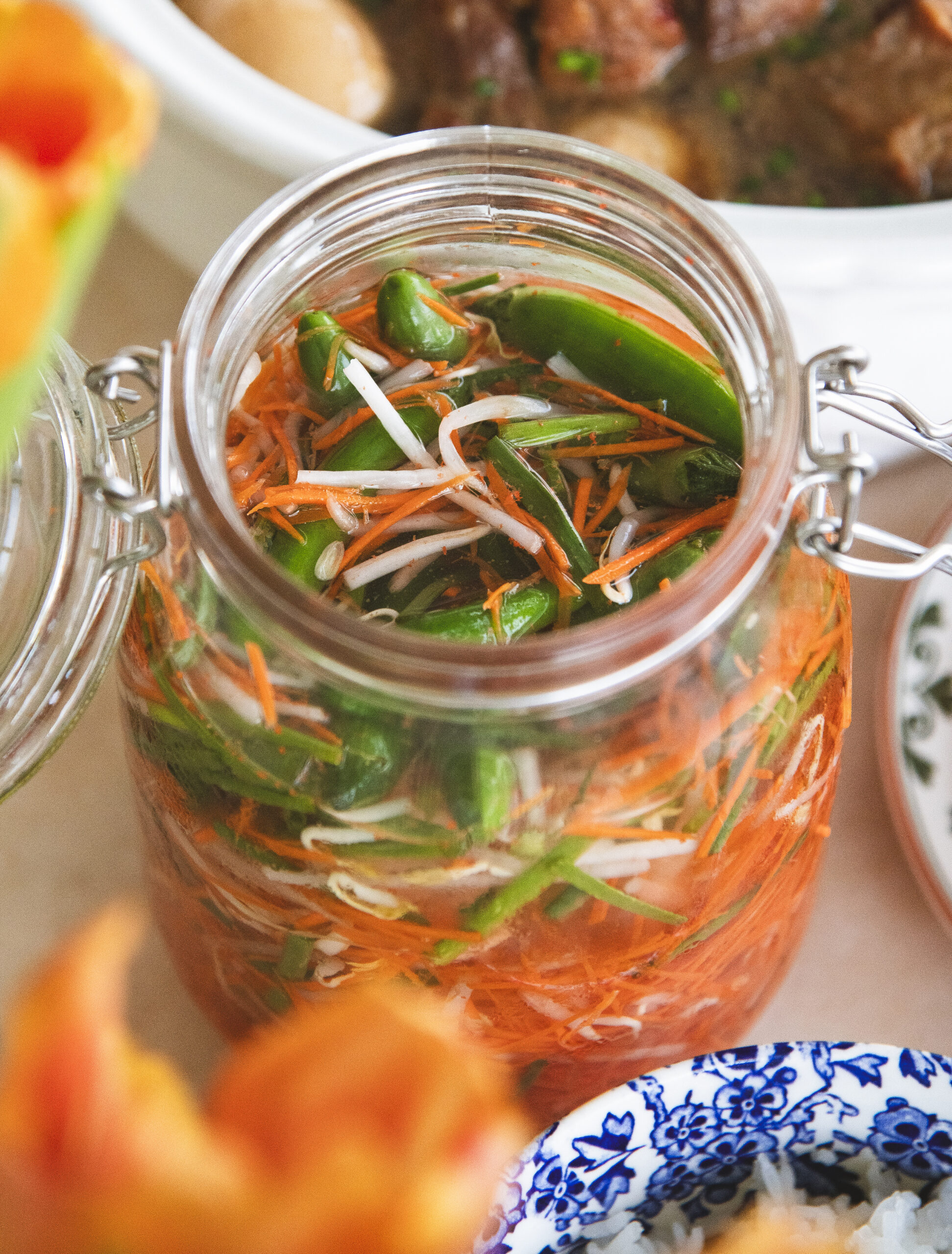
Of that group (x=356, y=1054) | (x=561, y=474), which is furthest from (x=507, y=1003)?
(x=356, y=1054)

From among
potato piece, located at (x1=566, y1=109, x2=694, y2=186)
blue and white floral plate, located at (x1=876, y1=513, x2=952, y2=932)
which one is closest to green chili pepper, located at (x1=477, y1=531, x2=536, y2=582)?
blue and white floral plate, located at (x1=876, y1=513, x2=952, y2=932)

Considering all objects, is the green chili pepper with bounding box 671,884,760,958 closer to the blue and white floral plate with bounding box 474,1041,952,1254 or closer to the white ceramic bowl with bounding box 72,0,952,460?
the blue and white floral plate with bounding box 474,1041,952,1254

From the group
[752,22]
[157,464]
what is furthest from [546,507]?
[752,22]

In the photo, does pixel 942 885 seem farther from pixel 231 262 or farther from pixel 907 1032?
pixel 231 262

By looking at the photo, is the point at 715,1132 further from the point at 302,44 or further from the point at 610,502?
the point at 302,44

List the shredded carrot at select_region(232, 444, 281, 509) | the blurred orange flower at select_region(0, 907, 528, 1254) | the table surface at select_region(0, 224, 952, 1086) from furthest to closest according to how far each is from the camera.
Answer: the table surface at select_region(0, 224, 952, 1086) → the shredded carrot at select_region(232, 444, 281, 509) → the blurred orange flower at select_region(0, 907, 528, 1254)

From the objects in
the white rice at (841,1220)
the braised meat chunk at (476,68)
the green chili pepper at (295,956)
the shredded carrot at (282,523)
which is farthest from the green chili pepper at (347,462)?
the braised meat chunk at (476,68)
